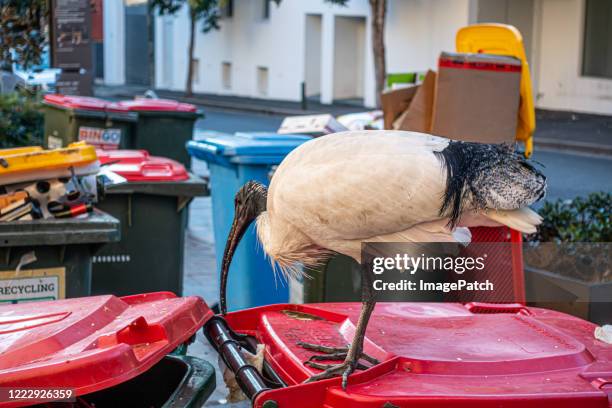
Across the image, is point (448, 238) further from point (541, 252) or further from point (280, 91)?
point (280, 91)

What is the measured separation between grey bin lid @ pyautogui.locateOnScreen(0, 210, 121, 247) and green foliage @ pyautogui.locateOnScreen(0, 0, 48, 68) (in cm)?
844

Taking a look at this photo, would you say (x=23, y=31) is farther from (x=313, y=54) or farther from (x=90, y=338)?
(x=313, y=54)

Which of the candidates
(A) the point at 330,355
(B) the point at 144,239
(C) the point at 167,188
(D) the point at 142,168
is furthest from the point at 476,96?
(A) the point at 330,355

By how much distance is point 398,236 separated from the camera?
359cm

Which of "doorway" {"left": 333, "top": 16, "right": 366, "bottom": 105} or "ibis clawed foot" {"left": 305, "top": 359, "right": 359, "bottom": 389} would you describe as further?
"doorway" {"left": 333, "top": 16, "right": 366, "bottom": 105}

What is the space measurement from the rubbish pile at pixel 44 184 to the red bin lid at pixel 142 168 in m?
1.17

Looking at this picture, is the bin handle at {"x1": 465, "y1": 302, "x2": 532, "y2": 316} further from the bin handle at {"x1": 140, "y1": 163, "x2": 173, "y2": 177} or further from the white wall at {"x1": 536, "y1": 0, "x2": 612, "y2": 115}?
the white wall at {"x1": 536, "y1": 0, "x2": 612, "y2": 115}

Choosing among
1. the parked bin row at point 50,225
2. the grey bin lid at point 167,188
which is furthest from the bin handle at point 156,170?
the parked bin row at point 50,225

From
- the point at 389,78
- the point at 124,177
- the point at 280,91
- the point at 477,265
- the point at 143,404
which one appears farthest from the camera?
the point at 280,91

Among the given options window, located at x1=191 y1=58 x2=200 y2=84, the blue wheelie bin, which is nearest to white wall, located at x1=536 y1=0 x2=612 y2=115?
window, located at x1=191 y1=58 x2=200 y2=84

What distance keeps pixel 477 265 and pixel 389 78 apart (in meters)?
4.98

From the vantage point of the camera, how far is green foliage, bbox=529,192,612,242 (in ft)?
19.2

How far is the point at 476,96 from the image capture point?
673 cm

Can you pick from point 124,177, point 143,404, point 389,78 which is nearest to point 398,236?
point 143,404
